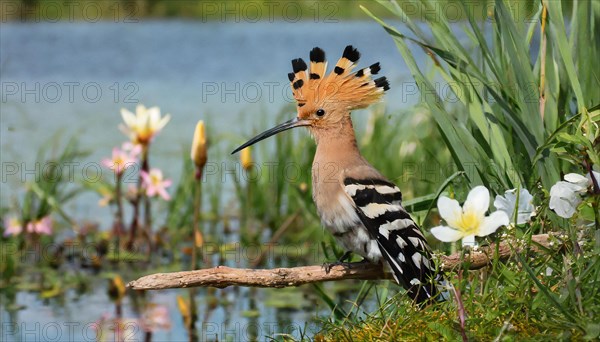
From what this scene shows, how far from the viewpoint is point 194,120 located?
9.52 meters

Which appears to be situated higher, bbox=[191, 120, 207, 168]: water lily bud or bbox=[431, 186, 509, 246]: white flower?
bbox=[191, 120, 207, 168]: water lily bud

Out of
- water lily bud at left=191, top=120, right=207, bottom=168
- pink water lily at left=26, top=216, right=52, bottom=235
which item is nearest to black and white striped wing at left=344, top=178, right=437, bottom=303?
water lily bud at left=191, top=120, right=207, bottom=168

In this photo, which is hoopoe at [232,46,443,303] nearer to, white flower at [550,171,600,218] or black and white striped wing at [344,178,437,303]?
black and white striped wing at [344,178,437,303]

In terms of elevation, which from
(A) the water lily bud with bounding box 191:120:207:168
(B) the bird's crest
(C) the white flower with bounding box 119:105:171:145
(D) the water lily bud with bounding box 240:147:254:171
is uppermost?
(B) the bird's crest

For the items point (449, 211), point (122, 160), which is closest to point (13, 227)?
point (122, 160)

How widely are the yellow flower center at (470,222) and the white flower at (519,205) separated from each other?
0.33 m

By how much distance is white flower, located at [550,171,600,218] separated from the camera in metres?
2.74

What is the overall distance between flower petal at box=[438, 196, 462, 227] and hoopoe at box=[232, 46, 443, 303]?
42 cm

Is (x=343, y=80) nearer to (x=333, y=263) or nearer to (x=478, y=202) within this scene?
(x=333, y=263)

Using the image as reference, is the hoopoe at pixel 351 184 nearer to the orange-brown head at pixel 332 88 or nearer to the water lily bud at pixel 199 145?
the orange-brown head at pixel 332 88

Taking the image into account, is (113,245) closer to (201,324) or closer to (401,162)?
(201,324)

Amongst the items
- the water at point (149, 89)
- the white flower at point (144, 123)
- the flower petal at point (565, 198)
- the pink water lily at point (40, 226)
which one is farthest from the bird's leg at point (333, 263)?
the pink water lily at point (40, 226)

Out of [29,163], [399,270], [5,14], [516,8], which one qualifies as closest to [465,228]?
[399,270]

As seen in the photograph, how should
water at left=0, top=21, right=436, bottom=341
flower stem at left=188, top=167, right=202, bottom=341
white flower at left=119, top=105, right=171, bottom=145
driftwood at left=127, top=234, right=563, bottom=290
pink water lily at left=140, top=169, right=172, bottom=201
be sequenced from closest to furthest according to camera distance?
driftwood at left=127, top=234, right=563, bottom=290, flower stem at left=188, top=167, right=202, bottom=341, water at left=0, top=21, right=436, bottom=341, white flower at left=119, top=105, right=171, bottom=145, pink water lily at left=140, top=169, right=172, bottom=201
